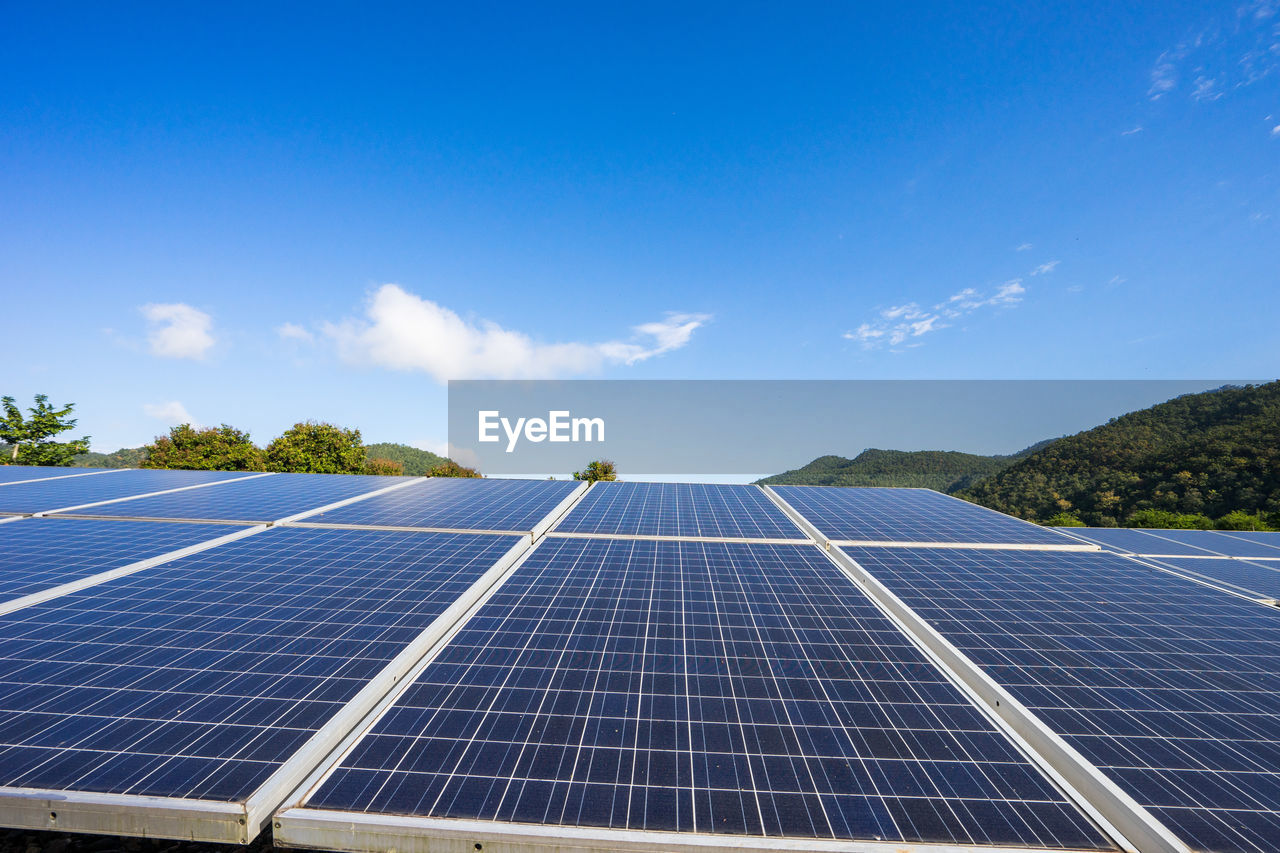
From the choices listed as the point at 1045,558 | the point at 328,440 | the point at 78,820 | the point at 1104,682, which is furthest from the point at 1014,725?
the point at 328,440

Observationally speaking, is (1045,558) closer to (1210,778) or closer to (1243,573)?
(1243,573)

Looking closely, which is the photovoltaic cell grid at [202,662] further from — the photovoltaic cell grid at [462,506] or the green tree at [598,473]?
the green tree at [598,473]

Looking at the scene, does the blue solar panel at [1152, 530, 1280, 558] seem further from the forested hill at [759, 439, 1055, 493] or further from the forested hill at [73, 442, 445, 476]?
the forested hill at [73, 442, 445, 476]

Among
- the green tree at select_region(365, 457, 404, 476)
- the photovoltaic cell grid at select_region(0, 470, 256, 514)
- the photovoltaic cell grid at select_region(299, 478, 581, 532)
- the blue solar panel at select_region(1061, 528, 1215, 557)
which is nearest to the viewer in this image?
the photovoltaic cell grid at select_region(299, 478, 581, 532)

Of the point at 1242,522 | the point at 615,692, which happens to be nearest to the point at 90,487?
the point at 615,692

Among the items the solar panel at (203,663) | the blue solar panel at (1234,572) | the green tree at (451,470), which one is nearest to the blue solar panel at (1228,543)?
the blue solar panel at (1234,572)

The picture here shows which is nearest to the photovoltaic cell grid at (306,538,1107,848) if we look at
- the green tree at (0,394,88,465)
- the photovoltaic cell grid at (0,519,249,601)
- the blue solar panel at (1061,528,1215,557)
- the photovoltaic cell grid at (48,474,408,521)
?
the photovoltaic cell grid at (0,519,249,601)

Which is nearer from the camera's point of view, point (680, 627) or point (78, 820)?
point (78, 820)
